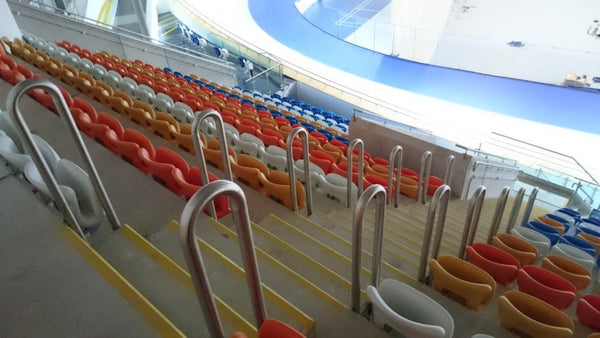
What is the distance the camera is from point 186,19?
14.8 meters

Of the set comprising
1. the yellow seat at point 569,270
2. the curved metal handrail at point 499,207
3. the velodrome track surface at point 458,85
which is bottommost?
the velodrome track surface at point 458,85

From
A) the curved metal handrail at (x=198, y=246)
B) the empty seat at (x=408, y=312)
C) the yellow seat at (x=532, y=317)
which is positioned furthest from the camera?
the yellow seat at (x=532, y=317)

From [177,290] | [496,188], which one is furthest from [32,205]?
[496,188]

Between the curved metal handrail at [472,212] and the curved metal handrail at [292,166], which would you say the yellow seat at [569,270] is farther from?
the curved metal handrail at [292,166]

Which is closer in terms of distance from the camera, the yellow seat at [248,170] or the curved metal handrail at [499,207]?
the curved metal handrail at [499,207]

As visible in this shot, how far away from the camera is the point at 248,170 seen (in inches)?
110

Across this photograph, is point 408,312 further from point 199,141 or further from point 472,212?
point 199,141

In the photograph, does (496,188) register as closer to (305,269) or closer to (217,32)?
(305,269)

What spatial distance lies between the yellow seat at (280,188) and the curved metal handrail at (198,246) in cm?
138

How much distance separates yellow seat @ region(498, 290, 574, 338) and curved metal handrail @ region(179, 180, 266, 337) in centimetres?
125

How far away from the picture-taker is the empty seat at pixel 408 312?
1.25 metres

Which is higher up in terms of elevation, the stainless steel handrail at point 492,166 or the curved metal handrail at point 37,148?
the curved metal handrail at point 37,148

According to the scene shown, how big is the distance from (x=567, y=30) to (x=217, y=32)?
12249mm

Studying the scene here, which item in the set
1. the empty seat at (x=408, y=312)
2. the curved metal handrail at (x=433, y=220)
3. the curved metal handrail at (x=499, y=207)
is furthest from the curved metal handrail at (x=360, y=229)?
the curved metal handrail at (x=499, y=207)
